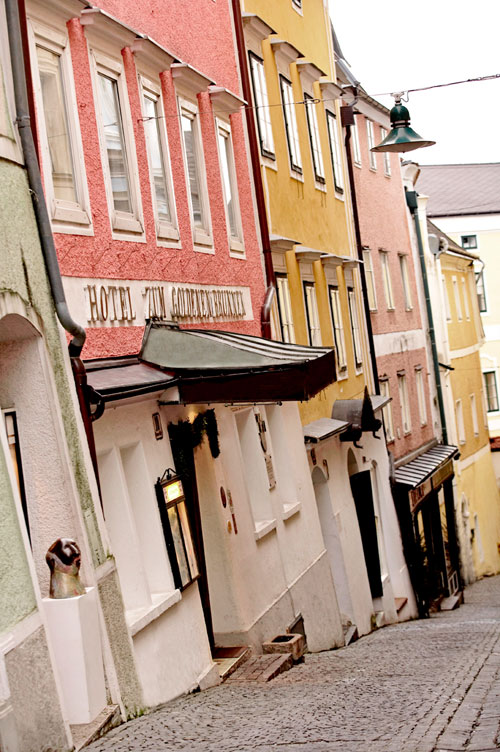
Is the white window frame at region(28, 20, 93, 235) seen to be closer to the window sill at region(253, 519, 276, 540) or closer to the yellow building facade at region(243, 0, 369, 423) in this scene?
the window sill at region(253, 519, 276, 540)

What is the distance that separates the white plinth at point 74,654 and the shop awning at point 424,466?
18452mm

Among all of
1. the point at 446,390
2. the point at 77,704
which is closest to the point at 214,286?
the point at 77,704

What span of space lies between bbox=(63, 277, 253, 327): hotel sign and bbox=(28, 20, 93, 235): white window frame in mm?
503

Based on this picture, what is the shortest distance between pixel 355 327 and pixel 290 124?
5.54 meters

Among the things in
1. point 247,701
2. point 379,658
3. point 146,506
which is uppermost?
point 146,506

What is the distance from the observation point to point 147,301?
43.8 ft

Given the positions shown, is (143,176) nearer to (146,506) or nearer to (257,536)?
(146,506)

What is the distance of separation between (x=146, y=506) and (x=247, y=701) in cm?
206

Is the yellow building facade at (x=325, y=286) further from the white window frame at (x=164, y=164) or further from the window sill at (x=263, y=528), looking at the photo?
the white window frame at (x=164, y=164)

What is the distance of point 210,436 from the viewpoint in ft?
47.9

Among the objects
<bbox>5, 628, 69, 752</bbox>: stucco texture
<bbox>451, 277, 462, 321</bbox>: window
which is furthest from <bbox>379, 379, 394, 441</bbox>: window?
<bbox>5, 628, 69, 752</bbox>: stucco texture

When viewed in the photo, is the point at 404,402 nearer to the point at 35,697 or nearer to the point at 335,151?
the point at 335,151

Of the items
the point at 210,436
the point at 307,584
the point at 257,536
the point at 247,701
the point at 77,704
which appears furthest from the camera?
the point at 307,584

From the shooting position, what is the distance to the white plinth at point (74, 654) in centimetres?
913
